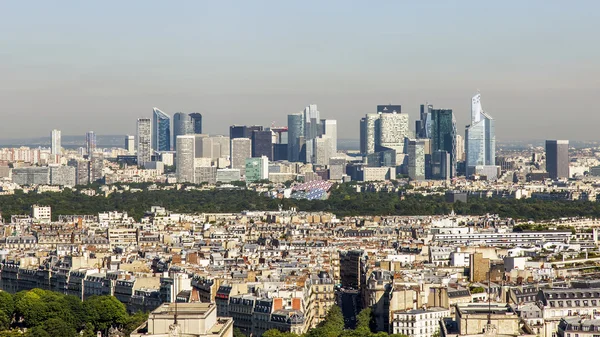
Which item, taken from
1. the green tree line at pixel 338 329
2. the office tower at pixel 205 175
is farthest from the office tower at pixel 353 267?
the office tower at pixel 205 175

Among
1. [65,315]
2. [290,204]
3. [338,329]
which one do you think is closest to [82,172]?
[290,204]

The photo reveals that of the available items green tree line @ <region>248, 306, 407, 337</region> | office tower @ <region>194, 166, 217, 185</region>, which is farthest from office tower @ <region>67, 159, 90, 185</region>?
green tree line @ <region>248, 306, 407, 337</region>

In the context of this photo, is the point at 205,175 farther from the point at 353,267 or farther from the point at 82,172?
the point at 353,267

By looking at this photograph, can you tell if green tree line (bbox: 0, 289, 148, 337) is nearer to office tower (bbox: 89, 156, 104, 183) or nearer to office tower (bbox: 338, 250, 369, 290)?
office tower (bbox: 338, 250, 369, 290)

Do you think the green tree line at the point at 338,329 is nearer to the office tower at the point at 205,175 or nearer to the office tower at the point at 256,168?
the office tower at the point at 205,175

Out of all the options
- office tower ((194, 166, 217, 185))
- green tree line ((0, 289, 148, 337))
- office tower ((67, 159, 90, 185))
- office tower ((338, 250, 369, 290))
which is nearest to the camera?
green tree line ((0, 289, 148, 337))

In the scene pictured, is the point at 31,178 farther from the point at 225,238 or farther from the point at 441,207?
the point at 225,238
